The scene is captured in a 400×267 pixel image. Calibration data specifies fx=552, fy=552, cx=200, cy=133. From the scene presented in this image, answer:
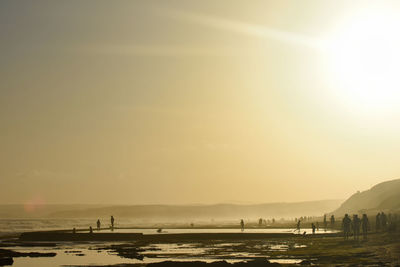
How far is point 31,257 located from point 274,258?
27.3 m

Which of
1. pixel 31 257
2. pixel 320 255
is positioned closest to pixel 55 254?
pixel 31 257

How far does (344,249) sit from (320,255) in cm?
639

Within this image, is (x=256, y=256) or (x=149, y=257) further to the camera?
(x=149, y=257)

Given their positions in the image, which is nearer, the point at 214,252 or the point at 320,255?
the point at 320,255

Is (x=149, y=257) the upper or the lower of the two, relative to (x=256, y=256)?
lower

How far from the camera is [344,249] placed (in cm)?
5881

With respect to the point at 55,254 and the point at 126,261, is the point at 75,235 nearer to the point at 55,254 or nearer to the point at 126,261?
the point at 55,254

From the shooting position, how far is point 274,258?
52750mm

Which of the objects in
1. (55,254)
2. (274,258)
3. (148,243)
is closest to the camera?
(274,258)

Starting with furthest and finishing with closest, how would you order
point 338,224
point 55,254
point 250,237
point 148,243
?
point 338,224, point 250,237, point 148,243, point 55,254

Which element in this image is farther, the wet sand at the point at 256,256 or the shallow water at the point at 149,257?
the shallow water at the point at 149,257

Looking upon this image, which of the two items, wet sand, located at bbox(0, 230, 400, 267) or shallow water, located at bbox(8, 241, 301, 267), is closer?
wet sand, located at bbox(0, 230, 400, 267)

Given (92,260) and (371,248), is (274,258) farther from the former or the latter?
(92,260)

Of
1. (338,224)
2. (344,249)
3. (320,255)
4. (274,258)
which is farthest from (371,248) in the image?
(338,224)
